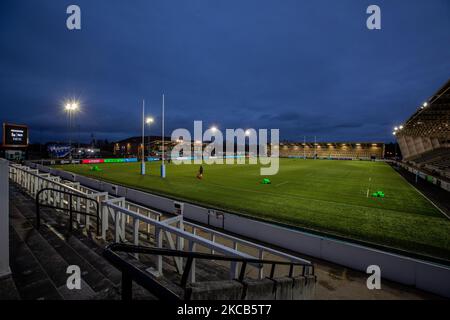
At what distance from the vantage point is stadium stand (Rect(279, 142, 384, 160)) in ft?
303

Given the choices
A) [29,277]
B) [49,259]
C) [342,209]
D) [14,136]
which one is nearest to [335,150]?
[342,209]

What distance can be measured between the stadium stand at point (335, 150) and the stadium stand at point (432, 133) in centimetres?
2019

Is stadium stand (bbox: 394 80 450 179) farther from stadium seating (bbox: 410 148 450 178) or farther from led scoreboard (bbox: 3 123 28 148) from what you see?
led scoreboard (bbox: 3 123 28 148)

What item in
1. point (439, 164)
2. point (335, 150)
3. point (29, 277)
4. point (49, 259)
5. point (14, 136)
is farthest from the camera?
point (335, 150)

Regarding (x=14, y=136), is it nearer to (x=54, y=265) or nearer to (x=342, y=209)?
(x=54, y=265)

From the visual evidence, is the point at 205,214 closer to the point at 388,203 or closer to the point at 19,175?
the point at 19,175

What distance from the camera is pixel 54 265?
4250mm

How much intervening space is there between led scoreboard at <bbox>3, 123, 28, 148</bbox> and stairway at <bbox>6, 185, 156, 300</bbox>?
7.37ft

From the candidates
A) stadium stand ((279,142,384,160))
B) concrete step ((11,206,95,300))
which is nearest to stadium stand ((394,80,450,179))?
stadium stand ((279,142,384,160))

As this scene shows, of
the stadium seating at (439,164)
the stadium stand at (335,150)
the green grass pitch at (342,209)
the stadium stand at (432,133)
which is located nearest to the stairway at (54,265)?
the green grass pitch at (342,209)

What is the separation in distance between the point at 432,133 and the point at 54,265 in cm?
6952

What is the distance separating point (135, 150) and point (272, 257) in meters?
106

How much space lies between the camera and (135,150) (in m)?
104

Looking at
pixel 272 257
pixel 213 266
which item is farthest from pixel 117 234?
pixel 272 257
